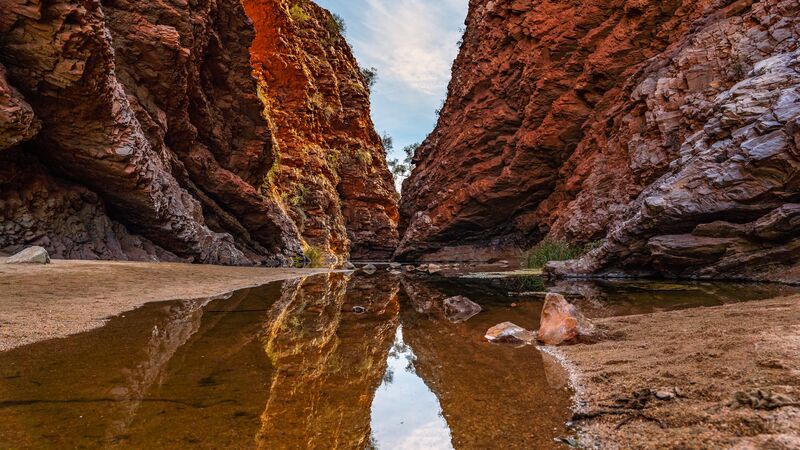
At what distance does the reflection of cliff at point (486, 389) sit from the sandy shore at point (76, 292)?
3.80m

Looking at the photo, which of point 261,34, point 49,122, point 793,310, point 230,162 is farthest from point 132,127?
point 261,34

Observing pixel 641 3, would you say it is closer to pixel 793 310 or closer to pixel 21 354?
pixel 793 310

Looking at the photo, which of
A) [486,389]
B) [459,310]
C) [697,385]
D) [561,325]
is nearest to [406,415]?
[486,389]

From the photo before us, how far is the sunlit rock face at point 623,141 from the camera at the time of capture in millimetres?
10789

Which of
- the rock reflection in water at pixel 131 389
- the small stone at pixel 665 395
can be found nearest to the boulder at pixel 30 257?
the rock reflection in water at pixel 131 389

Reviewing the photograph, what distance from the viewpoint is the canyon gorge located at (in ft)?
36.2

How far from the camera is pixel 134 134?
14359mm

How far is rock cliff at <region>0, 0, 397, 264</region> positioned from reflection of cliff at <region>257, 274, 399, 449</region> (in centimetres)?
970

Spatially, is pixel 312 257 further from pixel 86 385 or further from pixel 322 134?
pixel 86 385

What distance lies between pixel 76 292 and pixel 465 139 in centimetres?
2885

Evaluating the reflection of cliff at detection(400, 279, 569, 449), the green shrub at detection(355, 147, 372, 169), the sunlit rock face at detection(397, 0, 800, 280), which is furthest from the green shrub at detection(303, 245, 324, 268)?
the reflection of cliff at detection(400, 279, 569, 449)

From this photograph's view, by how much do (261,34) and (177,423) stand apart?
41104 millimetres

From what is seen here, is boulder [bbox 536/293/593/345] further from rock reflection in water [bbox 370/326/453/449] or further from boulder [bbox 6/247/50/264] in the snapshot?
boulder [bbox 6/247/50/264]

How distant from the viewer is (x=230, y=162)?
25.2 m
